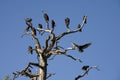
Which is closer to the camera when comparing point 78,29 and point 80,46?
point 80,46

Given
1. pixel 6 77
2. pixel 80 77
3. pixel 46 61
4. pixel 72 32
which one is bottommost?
pixel 80 77

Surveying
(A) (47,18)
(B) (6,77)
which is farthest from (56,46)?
(B) (6,77)

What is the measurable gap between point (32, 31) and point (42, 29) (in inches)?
32.5

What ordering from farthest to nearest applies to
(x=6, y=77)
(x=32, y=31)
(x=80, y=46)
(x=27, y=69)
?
1. (x=6, y=77)
2. (x=32, y=31)
3. (x=27, y=69)
4. (x=80, y=46)

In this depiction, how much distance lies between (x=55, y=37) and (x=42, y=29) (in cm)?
97

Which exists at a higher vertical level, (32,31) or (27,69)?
(32,31)

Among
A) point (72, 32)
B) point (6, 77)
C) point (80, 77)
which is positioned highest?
point (6, 77)

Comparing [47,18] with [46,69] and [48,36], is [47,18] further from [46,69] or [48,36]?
[46,69]

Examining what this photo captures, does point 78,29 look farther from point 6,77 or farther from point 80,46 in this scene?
point 6,77

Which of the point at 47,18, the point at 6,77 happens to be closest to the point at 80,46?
the point at 47,18

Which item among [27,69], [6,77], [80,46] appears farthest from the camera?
[6,77]

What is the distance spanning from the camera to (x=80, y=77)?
15.5m

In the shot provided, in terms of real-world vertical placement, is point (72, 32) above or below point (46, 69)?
above

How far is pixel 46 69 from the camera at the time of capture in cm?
1577
